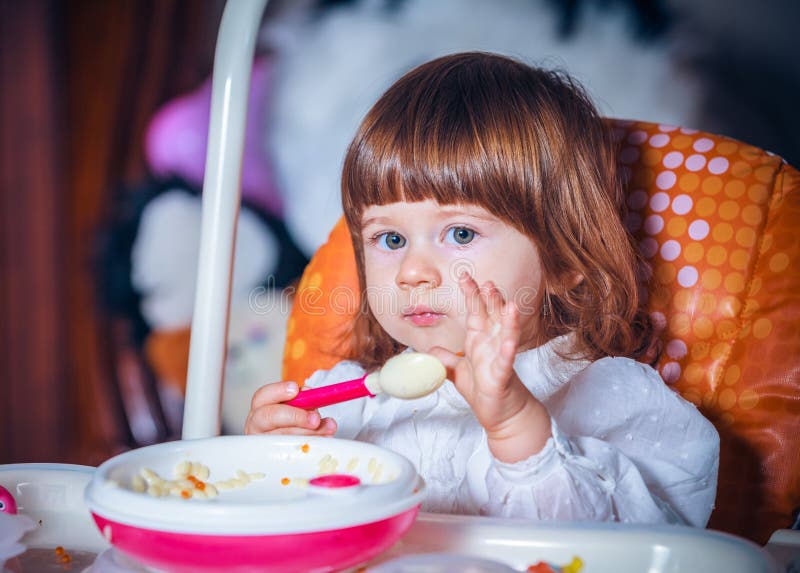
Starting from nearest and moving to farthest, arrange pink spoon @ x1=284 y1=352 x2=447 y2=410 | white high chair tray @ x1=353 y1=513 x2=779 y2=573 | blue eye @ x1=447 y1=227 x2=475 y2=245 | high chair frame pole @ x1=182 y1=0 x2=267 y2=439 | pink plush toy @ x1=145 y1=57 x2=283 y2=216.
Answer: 1. white high chair tray @ x1=353 y1=513 x2=779 y2=573
2. pink spoon @ x1=284 y1=352 x2=447 y2=410
3. high chair frame pole @ x1=182 y1=0 x2=267 y2=439
4. blue eye @ x1=447 y1=227 x2=475 y2=245
5. pink plush toy @ x1=145 y1=57 x2=283 y2=216

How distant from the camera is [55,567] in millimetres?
575

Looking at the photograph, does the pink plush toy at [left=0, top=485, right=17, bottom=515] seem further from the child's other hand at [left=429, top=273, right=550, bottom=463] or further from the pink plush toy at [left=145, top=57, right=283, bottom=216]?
the pink plush toy at [left=145, top=57, right=283, bottom=216]

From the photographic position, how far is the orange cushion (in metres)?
0.83

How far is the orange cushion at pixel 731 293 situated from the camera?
0.83 meters

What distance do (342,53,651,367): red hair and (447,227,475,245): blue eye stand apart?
3 centimetres

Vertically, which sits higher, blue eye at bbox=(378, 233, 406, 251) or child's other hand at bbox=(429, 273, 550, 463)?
blue eye at bbox=(378, 233, 406, 251)

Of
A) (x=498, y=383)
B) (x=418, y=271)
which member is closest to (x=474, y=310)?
(x=498, y=383)

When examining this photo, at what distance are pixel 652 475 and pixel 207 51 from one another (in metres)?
1.18

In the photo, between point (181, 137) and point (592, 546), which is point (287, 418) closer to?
point (592, 546)

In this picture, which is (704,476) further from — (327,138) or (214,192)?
(327,138)

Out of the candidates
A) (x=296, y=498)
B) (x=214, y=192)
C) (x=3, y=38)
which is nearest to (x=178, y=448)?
(x=296, y=498)

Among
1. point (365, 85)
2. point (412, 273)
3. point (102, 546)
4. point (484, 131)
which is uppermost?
point (365, 85)

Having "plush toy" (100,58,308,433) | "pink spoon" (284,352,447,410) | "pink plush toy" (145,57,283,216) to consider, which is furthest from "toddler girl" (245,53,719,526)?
"pink plush toy" (145,57,283,216)

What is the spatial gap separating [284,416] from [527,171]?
354 mm
